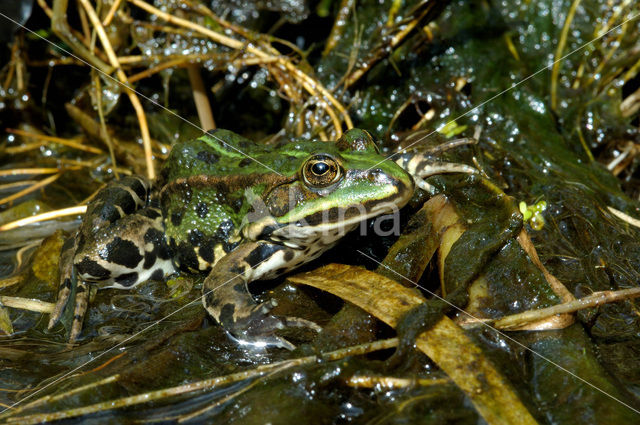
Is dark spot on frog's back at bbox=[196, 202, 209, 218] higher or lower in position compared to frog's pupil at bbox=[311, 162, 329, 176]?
lower

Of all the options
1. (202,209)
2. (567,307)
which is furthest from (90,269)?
(567,307)

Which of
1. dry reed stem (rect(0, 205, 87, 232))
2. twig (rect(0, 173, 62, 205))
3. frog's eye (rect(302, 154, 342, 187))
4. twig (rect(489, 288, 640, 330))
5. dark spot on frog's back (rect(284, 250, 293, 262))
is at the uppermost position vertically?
frog's eye (rect(302, 154, 342, 187))

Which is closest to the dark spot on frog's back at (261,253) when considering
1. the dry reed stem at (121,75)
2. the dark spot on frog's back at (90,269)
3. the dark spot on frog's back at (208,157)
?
the dark spot on frog's back at (208,157)

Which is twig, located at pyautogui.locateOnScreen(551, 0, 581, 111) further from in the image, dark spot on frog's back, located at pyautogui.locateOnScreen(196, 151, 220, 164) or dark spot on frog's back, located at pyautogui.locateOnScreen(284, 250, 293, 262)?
dark spot on frog's back, located at pyautogui.locateOnScreen(196, 151, 220, 164)

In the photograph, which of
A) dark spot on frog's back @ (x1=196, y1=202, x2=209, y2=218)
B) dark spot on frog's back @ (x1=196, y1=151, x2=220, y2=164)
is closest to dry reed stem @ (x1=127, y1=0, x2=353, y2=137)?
dark spot on frog's back @ (x1=196, y1=151, x2=220, y2=164)

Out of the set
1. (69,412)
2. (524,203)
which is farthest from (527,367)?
(69,412)

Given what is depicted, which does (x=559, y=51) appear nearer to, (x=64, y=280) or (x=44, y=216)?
(x=64, y=280)
